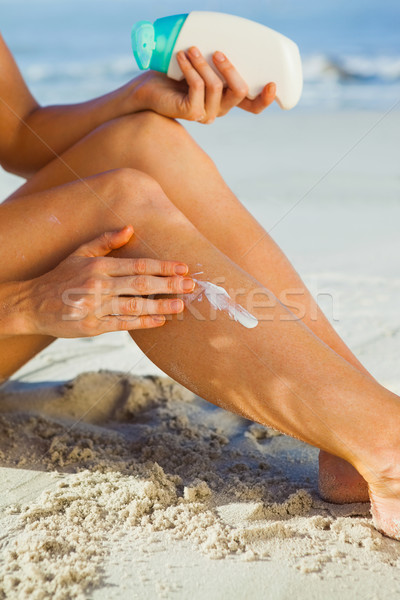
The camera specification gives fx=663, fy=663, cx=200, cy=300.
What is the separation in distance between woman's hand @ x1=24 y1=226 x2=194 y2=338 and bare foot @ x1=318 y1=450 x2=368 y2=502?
0.38 m

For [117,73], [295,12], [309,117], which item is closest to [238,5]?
[295,12]

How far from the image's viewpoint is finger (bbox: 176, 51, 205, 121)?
126 centimetres

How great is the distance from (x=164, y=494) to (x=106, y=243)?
0.43 meters

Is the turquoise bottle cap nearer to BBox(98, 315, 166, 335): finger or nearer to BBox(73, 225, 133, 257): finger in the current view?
BBox(73, 225, 133, 257): finger

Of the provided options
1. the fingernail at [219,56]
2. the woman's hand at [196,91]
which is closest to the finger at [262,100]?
the woman's hand at [196,91]

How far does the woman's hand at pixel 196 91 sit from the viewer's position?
1.27 m

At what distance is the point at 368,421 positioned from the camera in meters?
0.99

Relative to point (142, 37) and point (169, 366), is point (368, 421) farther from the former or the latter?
point (142, 37)

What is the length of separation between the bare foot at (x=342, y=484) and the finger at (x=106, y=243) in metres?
0.51

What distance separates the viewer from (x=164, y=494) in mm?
1111

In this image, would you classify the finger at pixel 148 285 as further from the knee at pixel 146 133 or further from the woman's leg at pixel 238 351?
the knee at pixel 146 133

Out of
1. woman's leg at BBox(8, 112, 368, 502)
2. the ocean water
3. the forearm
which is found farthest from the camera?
the ocean water

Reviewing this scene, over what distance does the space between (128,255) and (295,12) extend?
42.7 feet

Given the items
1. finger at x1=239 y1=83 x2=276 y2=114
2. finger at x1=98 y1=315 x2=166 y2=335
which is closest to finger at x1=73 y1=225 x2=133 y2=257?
finger at x1=98 y1=315 x2=166 y2=335
